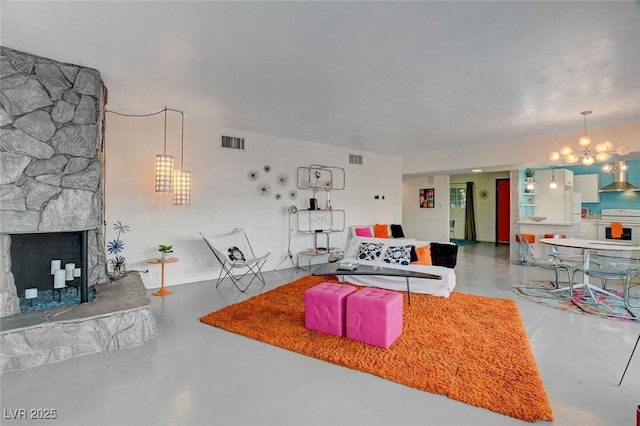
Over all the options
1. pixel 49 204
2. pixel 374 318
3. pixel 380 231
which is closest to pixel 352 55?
pixel 374 318

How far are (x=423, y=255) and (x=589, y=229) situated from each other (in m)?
6.24

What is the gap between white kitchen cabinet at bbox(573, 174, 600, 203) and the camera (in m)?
8.20

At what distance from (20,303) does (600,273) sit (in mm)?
6560

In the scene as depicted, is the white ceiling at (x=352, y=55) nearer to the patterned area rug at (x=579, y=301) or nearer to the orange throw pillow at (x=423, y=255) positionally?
the orange throw pillow at (x=423, y=255)

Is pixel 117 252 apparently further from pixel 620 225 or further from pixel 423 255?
pixel 620 225

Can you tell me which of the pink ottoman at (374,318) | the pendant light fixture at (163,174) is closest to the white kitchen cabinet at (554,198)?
the pink ottoman at (374,318)

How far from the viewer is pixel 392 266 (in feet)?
14.9

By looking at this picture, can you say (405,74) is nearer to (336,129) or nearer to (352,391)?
(336,129)

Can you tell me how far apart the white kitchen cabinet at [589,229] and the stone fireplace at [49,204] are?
1003 centimetres

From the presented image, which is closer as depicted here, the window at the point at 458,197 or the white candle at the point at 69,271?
the white candle at the point at 69,271

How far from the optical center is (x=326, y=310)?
3104 millimetres

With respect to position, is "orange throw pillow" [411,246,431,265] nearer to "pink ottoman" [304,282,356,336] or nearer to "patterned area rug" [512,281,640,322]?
"patterned area rug" [512,281,640,322]

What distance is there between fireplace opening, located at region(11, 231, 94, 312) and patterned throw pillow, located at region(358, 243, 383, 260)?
3521mm

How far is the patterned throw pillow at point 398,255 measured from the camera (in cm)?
463
